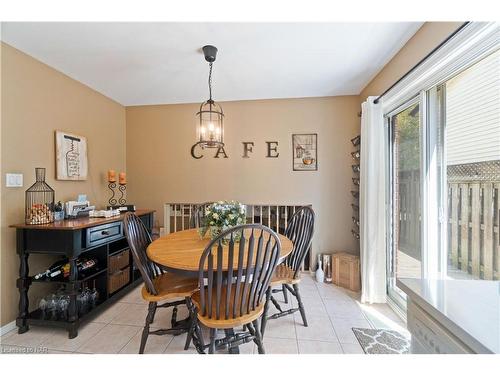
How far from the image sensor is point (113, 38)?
180 cm

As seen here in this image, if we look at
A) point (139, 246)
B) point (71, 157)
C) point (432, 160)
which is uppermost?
point (71, 157)

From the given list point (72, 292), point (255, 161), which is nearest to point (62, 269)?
point (72, 292)

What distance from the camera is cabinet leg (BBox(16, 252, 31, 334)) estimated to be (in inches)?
73.7

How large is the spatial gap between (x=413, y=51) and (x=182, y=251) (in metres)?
2.45

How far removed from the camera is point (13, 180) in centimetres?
191

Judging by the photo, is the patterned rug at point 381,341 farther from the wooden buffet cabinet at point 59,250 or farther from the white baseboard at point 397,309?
the wooden buffet cabinet at point 59,250

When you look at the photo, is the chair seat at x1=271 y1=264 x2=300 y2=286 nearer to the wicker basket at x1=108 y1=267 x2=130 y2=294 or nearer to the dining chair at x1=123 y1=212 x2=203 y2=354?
the dining chair at x1=123 y1=212 x2=203 y2=354

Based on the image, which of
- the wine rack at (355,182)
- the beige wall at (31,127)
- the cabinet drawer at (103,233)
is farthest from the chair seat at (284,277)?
the beige wall at (31,127)

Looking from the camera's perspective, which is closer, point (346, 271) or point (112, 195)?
point (346, 271)

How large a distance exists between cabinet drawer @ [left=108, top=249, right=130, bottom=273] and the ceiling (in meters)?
2.06

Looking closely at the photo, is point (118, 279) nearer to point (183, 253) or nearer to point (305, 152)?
point (183, 253)

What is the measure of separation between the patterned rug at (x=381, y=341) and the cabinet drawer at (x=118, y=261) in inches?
99.3
